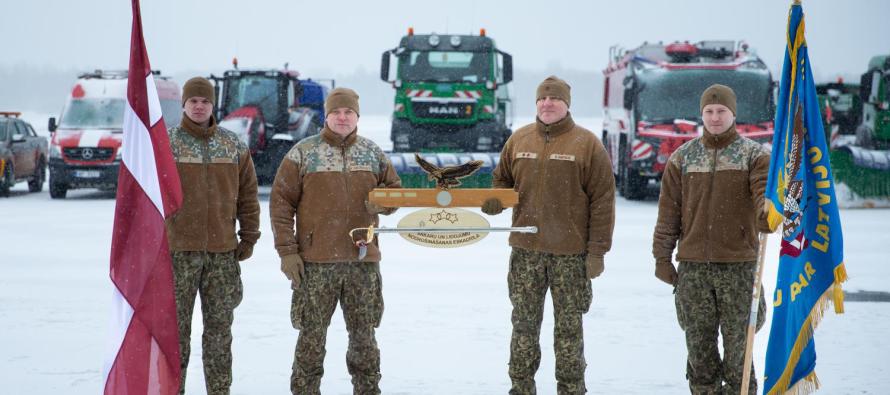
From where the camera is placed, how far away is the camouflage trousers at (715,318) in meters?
4.93

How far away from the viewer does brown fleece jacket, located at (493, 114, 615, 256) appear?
5137mm

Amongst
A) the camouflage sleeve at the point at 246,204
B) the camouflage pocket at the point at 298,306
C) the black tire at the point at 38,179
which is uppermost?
the camouflage sleeve at the point at 246,204

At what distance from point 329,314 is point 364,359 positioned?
284 millimetres

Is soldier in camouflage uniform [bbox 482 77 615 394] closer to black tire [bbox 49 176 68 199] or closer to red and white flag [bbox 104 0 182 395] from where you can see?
red and white flag [bbox 104 0 182 395]

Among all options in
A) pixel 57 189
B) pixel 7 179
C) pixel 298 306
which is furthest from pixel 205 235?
pixel 7 179

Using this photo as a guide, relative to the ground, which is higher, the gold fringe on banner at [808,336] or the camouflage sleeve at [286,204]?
the camouflage sleeve at [286,204]

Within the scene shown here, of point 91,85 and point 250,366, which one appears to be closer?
point 250,366

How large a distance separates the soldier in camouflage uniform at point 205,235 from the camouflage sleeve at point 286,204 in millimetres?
220

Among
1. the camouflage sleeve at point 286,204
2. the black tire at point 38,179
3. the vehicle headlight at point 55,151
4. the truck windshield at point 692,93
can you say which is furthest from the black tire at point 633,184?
the camouflage sleeve at point 286,204

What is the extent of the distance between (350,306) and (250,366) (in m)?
1.44

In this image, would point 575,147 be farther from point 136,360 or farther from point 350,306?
point 136,360

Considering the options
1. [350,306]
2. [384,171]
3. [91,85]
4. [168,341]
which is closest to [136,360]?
[168,341]

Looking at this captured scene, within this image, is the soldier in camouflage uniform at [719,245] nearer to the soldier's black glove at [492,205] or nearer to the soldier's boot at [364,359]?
the soldier's black glove at [492,205]

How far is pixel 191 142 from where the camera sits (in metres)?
5.03
